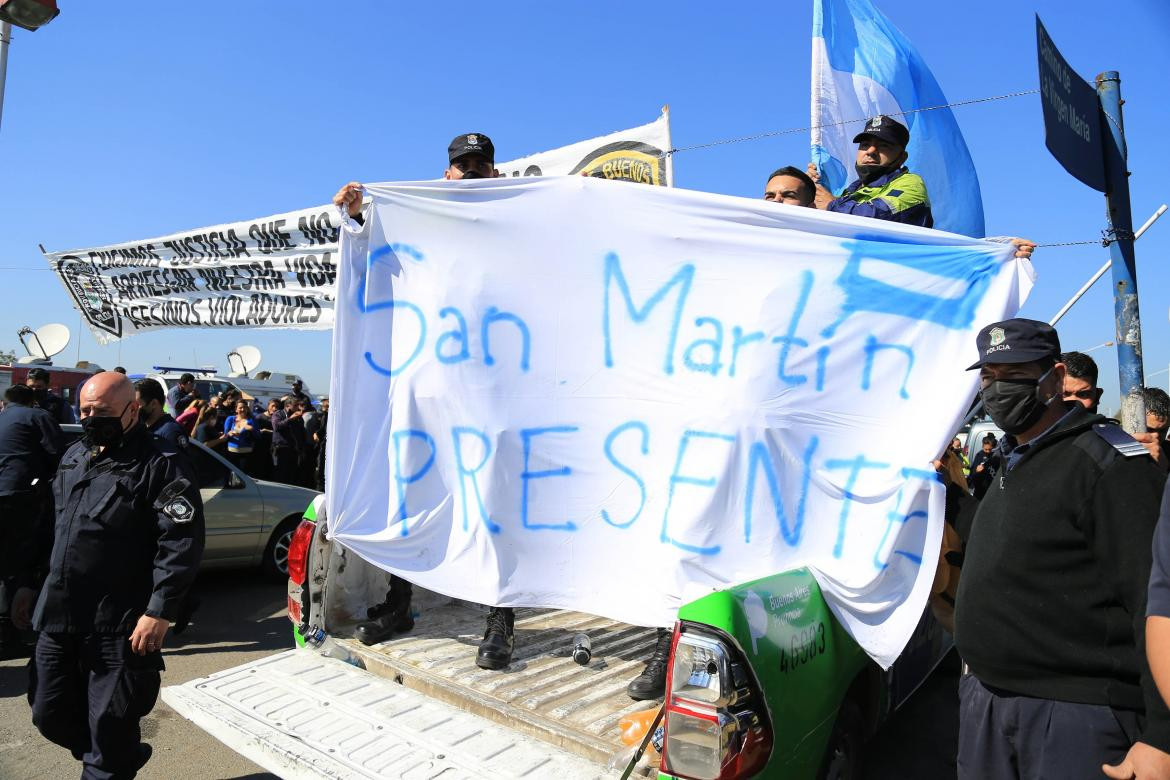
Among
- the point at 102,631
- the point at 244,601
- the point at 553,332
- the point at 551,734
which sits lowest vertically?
the point at 244,601

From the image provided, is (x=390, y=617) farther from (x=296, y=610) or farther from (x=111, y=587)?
(x=111, y=587)

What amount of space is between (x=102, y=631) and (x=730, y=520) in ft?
8.72

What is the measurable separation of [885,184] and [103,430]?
3905 mm

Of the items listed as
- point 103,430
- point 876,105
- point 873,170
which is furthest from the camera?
point 876,105

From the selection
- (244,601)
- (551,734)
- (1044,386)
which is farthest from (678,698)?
(244,601)

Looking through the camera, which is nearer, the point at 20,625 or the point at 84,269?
the point at 20,625

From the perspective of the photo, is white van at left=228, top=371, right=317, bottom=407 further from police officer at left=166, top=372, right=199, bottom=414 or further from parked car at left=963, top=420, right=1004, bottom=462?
parked car at left=963, top=420, right=1004, bottom=462

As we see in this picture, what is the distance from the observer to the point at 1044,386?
2.30 m

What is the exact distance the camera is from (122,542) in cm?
325

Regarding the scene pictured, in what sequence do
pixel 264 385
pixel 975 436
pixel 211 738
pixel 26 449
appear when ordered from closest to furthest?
1. pixel 211 738
2. pixel 26 449
3. pixel 975 436
4. pixel 264 385

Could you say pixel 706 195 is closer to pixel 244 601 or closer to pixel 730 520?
pixel 730 520

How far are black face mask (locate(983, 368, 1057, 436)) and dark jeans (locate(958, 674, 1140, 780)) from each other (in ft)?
2.62

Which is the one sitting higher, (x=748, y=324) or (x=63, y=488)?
(x=748, y=324)

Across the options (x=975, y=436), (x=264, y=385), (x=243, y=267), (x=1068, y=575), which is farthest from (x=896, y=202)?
(x=264, y=385)
